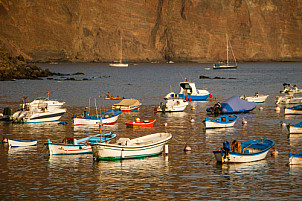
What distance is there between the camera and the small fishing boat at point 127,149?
28406 millimetres

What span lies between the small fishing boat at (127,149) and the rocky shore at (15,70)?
87.8m

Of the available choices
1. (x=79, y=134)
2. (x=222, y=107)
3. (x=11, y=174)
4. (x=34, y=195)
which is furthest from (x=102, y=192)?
(x=222, y=107)

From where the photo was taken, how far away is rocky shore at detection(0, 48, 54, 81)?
118275 mm

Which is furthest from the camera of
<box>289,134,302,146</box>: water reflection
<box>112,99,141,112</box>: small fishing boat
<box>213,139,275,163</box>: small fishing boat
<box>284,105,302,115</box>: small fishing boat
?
<box>112,99,141,112</box>: small fishing boat

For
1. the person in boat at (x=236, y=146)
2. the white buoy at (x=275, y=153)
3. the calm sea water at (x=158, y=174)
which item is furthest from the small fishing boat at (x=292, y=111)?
the person in boat at (x=236, y=146)

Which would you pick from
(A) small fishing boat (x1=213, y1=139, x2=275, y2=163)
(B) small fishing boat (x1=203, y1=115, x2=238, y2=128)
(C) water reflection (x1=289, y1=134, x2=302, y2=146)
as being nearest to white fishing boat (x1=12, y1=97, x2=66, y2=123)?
(B) small fishing boat (x1=203, y1=115, x2=238, y2=128)

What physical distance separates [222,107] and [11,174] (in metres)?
29.8

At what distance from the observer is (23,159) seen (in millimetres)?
29797

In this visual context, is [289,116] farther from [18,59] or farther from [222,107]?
[18,59]

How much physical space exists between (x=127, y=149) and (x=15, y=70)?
10143 centimetres

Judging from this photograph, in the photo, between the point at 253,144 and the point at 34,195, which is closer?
the point at 34,195

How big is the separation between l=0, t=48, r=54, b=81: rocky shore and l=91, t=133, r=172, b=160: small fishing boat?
87839mm

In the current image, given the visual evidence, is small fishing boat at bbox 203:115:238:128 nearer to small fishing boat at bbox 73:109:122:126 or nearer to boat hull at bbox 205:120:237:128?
boat hull at bbox 205:120:237:128

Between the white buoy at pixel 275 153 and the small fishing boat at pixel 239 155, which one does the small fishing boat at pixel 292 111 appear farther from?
the small fishing boat at pixel 239 155
